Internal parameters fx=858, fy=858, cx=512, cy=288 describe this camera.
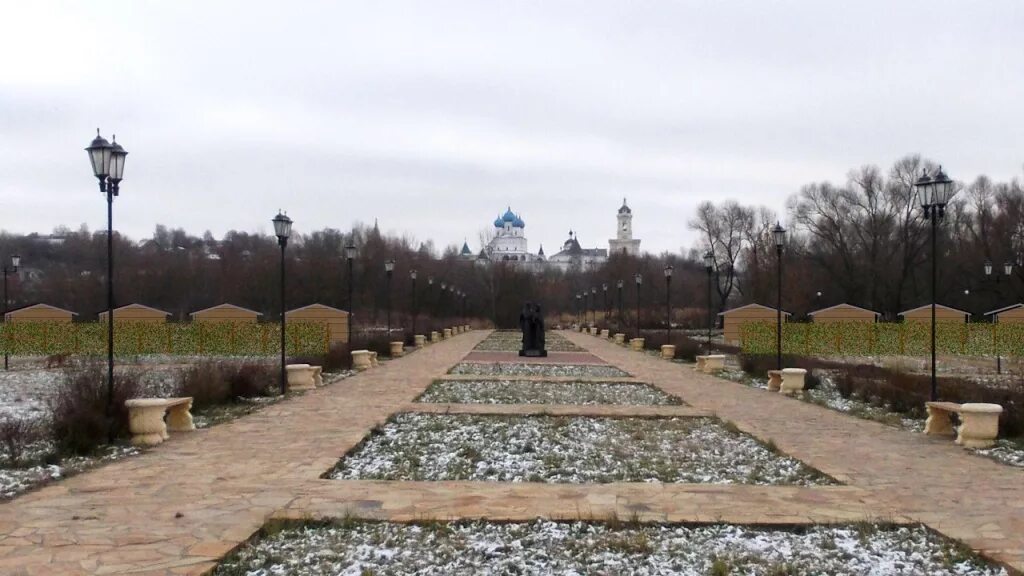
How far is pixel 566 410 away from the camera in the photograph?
1334 cm

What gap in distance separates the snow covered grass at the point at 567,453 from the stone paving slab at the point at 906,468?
1.64 ft

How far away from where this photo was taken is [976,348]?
98.7 ft

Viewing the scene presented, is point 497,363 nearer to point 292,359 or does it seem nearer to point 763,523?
point 292,359

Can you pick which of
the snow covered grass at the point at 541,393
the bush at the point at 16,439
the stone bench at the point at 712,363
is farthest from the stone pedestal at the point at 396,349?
the bush at the point at 16,439

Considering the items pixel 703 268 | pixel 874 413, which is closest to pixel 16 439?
pixel 874 413

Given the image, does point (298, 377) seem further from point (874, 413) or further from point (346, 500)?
point (874, 413)

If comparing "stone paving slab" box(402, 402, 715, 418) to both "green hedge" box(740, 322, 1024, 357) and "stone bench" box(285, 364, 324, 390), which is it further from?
"green hedge" box(740, 322, 1024, 357)

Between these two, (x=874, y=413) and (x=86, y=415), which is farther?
(x=874, y=413)

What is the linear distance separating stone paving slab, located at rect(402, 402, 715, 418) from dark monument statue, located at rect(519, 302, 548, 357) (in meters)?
14.7

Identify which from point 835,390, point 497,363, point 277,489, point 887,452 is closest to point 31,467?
point 277,489

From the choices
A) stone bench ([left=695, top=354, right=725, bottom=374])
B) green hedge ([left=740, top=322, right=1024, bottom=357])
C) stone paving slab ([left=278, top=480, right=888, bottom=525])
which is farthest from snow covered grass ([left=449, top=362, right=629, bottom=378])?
stone paving slab ([left=278, top=480, right=888, bottom=525])

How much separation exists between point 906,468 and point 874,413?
5.30 meters

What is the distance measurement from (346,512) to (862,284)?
56.3m

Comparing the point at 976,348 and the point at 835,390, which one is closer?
the point at 835,390
